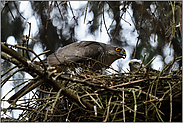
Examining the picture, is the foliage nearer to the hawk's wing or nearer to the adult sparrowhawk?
the adult sparrowhawk

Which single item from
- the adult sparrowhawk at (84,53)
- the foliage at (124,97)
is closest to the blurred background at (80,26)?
the adult sparrowhawk at (84,53)

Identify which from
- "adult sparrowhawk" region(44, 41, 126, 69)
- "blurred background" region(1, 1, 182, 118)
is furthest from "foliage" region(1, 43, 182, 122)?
"blurred background" region(1, 1, 182, 118)

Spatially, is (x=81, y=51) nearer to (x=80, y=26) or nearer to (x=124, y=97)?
(x=80, y=26)

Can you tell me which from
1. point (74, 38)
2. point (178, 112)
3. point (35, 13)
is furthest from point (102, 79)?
point (35, 13)

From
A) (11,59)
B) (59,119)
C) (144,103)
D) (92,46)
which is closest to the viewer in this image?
(11,59)

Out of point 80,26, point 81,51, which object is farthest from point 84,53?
point 80,26

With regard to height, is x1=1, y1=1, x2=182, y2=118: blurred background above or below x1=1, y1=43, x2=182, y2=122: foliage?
above

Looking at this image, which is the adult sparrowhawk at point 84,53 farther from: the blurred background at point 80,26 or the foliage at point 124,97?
the foliage at point 124,97

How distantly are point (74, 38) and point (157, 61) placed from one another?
1230mm

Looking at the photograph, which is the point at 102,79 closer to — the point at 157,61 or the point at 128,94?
the point at 128,94

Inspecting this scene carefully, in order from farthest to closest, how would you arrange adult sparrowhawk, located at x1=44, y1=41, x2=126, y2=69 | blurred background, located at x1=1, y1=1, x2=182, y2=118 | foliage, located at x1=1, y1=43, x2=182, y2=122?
blurred background, located at x1=1, y1=1, x2=182, y2=118
adult sparrowhawk, located at x1=44, y1=41, x2=126, y2=69
foliage, located at x1=1, y1=43, x2=182, y2=122

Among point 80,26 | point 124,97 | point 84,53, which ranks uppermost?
point 80,26

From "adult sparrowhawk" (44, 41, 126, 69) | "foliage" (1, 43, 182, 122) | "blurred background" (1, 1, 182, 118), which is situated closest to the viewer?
"foliage" (1, 43, 182, 122)

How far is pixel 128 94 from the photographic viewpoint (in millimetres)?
1370
